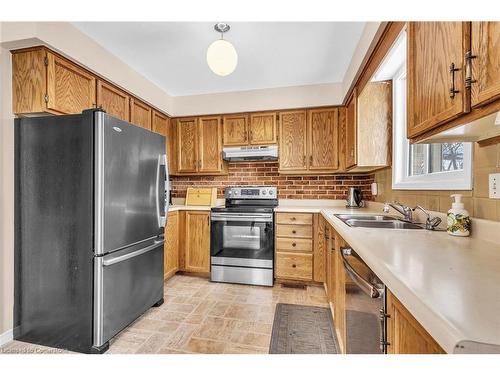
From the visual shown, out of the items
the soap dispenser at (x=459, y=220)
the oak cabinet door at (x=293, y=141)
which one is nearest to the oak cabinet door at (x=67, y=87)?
the oak cabinet door at (x=293, y=141)

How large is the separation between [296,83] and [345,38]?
94 centimetres

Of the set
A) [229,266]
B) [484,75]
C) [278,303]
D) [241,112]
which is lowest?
[278,303]

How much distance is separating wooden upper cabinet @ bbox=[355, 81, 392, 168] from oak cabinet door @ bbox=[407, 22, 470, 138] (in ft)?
3.50

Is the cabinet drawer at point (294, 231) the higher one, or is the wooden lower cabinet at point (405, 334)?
the wooden lower cabinet at point (405, 334)

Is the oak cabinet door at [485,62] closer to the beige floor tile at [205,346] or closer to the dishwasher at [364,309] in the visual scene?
the dishwasher at [364,309]

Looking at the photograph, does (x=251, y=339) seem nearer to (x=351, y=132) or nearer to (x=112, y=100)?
(x=351, y=132)

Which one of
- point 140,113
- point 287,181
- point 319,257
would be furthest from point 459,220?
point 140,113

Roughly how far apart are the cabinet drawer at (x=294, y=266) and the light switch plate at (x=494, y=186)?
183 cm

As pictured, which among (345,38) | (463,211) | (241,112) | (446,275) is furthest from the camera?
(241,112)

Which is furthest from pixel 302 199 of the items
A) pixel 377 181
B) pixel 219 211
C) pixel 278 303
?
pixel 278 303

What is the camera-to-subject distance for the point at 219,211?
2.85m

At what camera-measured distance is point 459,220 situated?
116cm

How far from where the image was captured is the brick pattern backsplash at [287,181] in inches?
123

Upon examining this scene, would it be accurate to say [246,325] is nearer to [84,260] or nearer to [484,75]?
[84,260]
